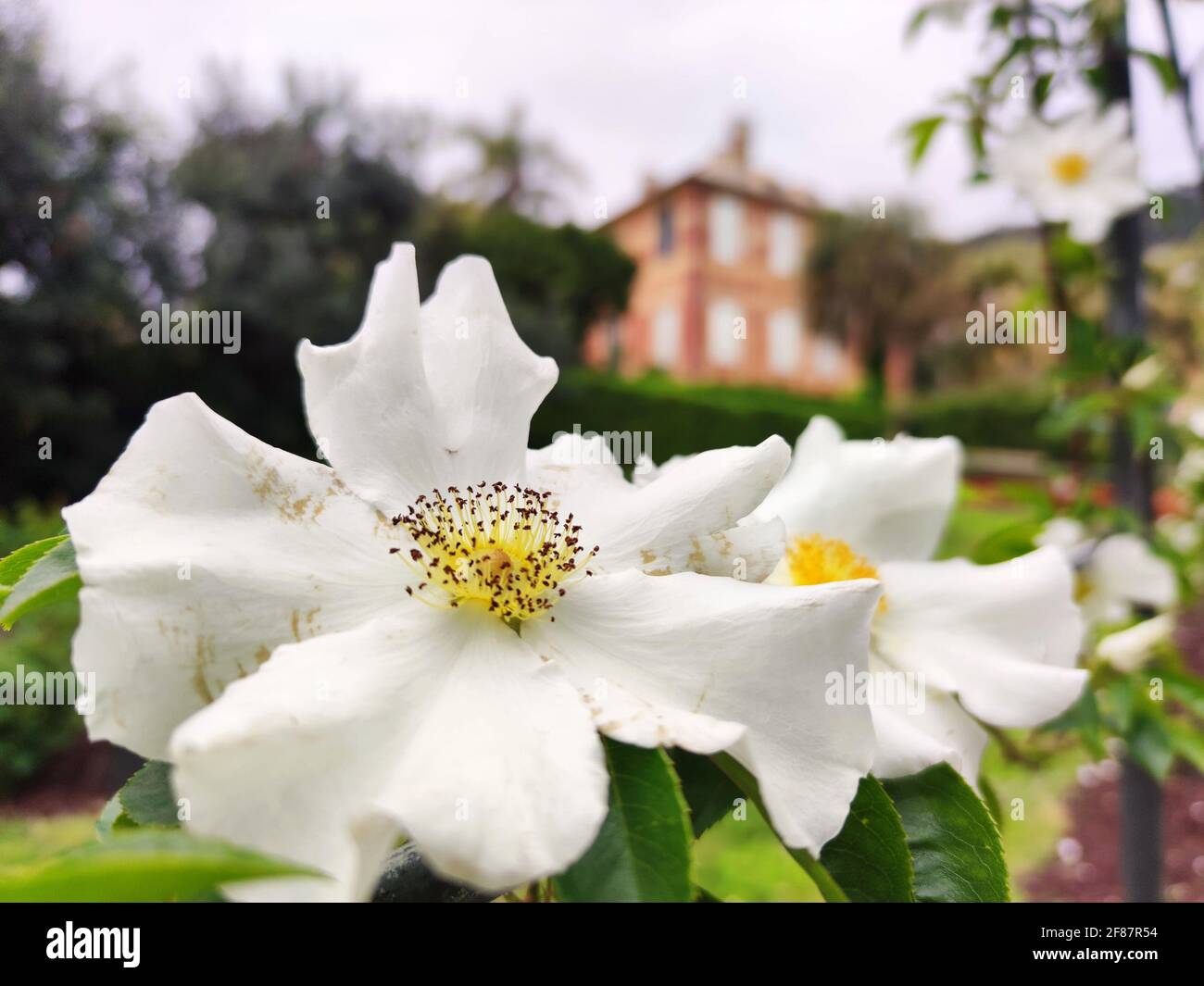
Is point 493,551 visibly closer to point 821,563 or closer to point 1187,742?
point 821,563

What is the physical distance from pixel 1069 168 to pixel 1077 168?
0.02m

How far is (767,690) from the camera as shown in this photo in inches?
14.9

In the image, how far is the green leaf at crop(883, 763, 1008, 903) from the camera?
0.46 metres

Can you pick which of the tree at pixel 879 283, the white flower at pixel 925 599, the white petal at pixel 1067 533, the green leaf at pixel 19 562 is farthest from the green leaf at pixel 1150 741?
the tree at pixel 879 283

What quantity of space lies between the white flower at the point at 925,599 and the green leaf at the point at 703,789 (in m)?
0.08

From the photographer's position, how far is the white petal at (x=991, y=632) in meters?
0.56

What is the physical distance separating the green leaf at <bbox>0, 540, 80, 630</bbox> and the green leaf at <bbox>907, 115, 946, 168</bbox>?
70.0 inches

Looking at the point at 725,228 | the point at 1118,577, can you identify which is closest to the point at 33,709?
the point at 1118,577

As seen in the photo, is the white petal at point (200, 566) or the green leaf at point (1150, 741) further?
the green leaf at point (1150, 741)
